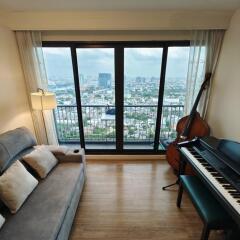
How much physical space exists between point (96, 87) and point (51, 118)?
37.1 inches

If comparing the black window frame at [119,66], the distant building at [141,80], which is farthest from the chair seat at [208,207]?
the distant building at [141,80]

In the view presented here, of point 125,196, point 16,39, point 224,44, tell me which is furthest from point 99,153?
point 224,44

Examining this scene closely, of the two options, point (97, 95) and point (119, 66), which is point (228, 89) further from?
point (97, 95)

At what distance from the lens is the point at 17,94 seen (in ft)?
8.52

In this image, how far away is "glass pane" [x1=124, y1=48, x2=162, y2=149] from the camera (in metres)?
2.84

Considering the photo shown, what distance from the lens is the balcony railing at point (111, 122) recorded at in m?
3.22

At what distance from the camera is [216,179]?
1530 mm

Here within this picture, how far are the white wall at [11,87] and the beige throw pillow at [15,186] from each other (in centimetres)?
83

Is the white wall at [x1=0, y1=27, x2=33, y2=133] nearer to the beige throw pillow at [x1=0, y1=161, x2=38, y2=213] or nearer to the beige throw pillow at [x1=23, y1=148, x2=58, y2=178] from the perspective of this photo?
the beige throw pillow at [x1=23, y1=148, x2=58, y2=178]

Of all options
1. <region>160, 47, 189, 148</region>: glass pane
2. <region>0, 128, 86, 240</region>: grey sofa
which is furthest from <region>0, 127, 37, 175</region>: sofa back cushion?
<region>160, 47, 189, 148</region>: glass pane

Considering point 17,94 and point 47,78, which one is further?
point 47,78

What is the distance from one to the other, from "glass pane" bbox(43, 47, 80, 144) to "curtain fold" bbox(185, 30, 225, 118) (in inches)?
76.5

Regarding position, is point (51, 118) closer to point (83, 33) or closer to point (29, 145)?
point (29, 145)

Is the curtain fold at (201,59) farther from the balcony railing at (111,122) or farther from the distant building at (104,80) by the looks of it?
the distant building at (104,80)
